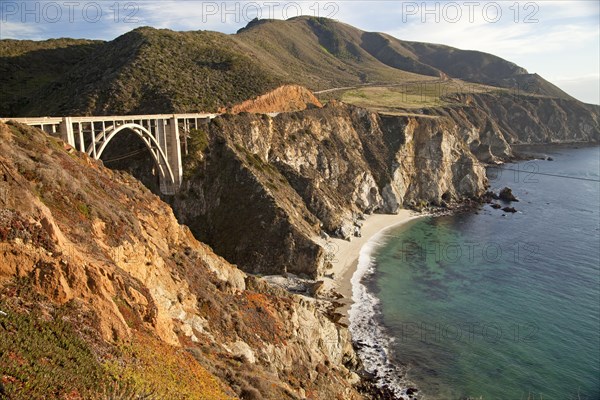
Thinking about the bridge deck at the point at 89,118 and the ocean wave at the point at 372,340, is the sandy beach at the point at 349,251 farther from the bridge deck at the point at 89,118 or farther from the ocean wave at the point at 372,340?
the bridge deck at the point at 89,118

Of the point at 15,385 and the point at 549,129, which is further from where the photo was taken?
the point at 549,129

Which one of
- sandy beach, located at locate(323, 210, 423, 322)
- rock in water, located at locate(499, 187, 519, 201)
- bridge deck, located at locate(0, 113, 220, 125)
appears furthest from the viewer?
rock in water, located at locate(499, 187, 519, 201)

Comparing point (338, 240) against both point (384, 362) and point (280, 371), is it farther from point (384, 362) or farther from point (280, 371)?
point (280, 371)

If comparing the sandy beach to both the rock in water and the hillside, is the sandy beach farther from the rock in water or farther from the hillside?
the hillside

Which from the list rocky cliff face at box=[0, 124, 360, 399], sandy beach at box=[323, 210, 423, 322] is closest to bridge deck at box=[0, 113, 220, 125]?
rocky cliff face at box=[0, 124, 360, 399]

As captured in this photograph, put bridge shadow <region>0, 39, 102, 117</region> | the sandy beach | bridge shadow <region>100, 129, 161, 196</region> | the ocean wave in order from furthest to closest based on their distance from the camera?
1. bridge shadow <region>0, 39, 102, 117</region>
2. bridge shadow <region>100, 129, 161, 196</region>
3. the sandy beach
4. the ocean wave

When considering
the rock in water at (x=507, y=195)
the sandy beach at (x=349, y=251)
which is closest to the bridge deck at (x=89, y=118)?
the sandy beach at (x=349, y=251)

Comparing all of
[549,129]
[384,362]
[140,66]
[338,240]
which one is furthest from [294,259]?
[549,129]
